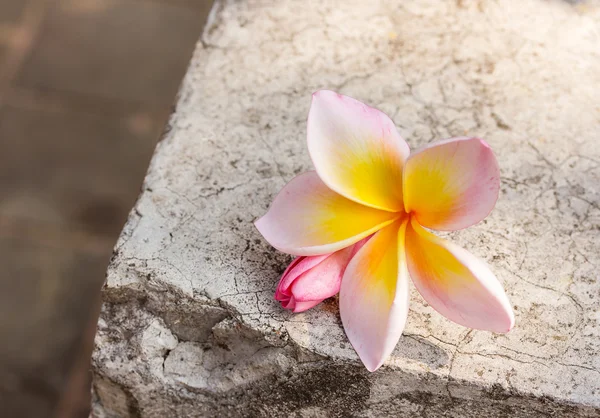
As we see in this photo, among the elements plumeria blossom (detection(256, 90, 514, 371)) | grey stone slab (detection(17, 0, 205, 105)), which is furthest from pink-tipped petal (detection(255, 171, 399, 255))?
grey stone slab (detection(17, 0, 205, 105))

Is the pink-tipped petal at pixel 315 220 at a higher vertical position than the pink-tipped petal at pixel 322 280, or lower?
higher

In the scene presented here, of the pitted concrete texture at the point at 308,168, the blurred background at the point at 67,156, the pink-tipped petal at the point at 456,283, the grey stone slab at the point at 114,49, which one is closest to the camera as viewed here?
the pink-tipped petal at the point at 456,283

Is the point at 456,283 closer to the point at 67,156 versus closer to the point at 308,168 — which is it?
the point at 308,168

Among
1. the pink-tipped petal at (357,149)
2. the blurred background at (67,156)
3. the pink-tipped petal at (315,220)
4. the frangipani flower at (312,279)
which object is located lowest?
the blurred background at (67,156)

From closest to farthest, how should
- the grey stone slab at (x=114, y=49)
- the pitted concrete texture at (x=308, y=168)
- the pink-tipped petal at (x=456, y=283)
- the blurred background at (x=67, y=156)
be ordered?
the pink-tipped petal at (x=456, y=283) → the pitted concrete texture at (x=308, y=168) → the blurred background at (x=67, y=156) → the grey stone slab at (x=114, y=49)

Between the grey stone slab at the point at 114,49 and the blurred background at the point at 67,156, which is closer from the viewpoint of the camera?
the blurred background at the point at 67,156

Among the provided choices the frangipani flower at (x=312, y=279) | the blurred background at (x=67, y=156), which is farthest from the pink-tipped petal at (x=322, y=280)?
the blurred background at (x=67, y=156)

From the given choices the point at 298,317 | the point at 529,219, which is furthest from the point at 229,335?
the point at 529,219

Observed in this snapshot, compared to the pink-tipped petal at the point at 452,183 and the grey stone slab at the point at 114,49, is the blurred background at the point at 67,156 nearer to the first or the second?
the grey stone slab at the point at 114,49
